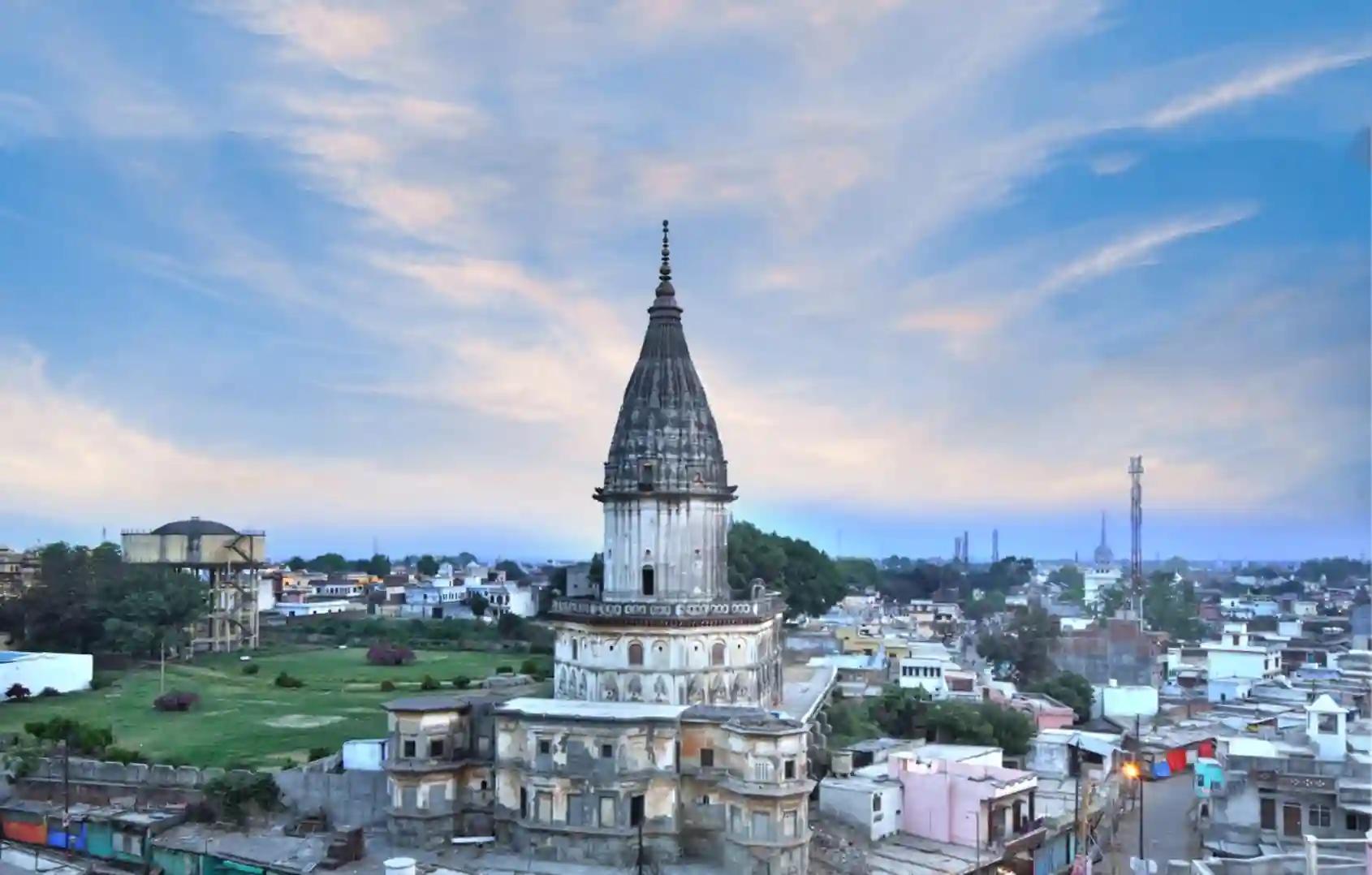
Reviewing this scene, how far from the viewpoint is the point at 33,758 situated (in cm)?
3762

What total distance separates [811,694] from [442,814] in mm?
15991

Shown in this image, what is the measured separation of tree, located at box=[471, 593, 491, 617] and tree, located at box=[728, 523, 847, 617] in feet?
128

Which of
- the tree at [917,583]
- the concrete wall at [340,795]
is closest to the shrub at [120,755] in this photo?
the concrete wall at [340,795]

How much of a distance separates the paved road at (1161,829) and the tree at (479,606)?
217 ft

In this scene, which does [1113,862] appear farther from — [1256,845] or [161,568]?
[161,568]

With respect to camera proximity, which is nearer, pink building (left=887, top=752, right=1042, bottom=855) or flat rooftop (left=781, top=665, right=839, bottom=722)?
pink building (left=887, top=752, right=1042, bottom=855)

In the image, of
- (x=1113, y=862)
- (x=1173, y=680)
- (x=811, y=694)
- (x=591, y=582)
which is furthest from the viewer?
(x=1173, y=680)

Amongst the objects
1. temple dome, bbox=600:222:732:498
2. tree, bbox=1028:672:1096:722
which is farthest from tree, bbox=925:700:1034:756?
temple dome, bbox=600:222:732:498

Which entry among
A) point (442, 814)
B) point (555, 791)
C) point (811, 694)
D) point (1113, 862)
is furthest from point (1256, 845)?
point (442, 814)

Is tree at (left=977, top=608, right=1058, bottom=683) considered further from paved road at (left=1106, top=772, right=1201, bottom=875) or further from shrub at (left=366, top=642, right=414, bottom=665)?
shrub at (left=366, top=642, right=414, bottom=665)

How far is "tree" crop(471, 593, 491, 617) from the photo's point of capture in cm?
10175

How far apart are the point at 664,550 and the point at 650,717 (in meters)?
6.76

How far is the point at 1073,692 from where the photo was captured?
184ft

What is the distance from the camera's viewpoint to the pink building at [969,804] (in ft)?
106
